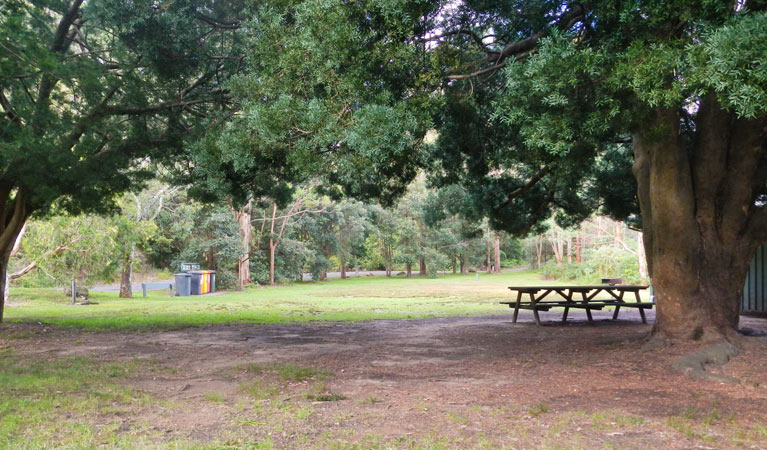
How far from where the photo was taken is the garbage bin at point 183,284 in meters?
26.0

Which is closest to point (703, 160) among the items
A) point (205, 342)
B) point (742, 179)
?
point (742, 179)

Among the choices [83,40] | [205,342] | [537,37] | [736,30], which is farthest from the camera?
[83,40]

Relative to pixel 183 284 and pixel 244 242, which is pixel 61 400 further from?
pixel 244 242

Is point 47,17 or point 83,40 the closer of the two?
point 47,17

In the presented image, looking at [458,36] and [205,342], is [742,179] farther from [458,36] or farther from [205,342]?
[205,342]

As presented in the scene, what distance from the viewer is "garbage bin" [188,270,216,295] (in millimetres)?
26469

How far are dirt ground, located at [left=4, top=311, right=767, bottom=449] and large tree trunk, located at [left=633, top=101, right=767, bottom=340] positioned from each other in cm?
68

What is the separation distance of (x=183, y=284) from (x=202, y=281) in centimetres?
122

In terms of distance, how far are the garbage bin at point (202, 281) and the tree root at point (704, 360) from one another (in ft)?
77.5

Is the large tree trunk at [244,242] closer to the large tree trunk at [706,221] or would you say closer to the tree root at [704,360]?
the large tree trunk at [706,221]

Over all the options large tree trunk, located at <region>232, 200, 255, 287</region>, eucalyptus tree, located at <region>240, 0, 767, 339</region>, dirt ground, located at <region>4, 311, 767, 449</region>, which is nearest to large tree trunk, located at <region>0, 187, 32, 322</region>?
dirt ground, located at <region>4, 311, 767, 449</region>

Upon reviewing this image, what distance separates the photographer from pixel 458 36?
22.3 ft

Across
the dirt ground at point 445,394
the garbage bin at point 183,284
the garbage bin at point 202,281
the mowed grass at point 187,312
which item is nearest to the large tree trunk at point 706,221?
the dirt ground at point 445,394

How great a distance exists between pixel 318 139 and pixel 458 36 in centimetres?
243
